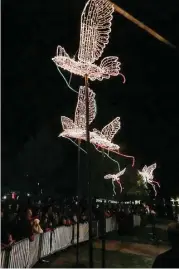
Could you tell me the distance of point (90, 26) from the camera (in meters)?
7.64

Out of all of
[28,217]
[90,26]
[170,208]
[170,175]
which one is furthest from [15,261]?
[170,175]

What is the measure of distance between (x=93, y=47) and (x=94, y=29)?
48 centimetres

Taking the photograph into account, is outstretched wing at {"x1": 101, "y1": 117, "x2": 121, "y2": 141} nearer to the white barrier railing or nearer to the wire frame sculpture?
the wire frame sculpture

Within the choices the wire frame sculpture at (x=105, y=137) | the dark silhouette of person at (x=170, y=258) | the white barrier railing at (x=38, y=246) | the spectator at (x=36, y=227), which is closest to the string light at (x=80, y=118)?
the wire frame sculpture at (x=105, y=137)

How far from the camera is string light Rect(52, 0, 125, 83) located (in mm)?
7422

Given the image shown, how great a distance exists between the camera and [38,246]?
11383 millimetres

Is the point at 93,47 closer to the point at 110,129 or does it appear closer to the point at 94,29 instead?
the point at 94,29

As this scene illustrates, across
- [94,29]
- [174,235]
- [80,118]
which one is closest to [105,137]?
[80,118]

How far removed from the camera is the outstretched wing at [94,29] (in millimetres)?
7348

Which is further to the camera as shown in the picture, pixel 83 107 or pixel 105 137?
pixel 105 137

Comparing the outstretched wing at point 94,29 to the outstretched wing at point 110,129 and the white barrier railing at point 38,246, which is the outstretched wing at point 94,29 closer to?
the outstretched wing at point 110,129

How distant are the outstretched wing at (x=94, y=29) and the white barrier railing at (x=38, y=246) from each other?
5075mm

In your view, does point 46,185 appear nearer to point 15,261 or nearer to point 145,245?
point 145,245

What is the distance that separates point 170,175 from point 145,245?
3139 cm
